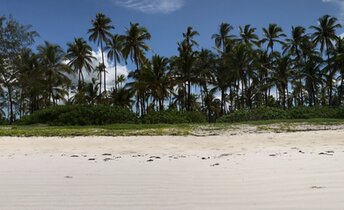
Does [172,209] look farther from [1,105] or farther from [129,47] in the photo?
[1,105]

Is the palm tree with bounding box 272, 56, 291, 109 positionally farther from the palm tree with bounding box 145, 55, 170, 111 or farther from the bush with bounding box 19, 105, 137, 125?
the bush with bounding box 19, 105, 137, 125

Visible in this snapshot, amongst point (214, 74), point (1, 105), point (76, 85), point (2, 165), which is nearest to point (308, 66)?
point (214, 74)

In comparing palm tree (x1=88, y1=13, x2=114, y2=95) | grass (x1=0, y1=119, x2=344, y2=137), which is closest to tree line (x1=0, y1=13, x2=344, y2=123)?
palm tree (x1=88, y1=13, x2=114, y2=95)

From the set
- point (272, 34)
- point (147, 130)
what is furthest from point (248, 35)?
point (147, 130)

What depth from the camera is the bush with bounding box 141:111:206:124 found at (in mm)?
29430

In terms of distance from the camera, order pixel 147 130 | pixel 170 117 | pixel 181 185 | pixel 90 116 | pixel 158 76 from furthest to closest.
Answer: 1. pixel 158 76
2. pixel 170 117
3. pixel 90 116
4. pixel 147 130
5. pixel 181 185

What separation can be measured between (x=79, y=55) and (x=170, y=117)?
25011 mm

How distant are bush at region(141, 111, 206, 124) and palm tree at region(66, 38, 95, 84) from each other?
74.9 ft

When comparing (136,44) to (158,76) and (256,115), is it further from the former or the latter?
(256,115)

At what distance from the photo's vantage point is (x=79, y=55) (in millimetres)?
50562

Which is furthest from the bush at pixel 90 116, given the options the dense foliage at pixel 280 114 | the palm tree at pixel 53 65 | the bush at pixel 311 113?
the palm tree at pixel 53 65

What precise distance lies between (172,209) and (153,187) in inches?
37.6

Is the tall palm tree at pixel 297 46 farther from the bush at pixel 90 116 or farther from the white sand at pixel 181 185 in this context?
the white sand at pixel 181 185

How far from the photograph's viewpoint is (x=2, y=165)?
21.6 feet
